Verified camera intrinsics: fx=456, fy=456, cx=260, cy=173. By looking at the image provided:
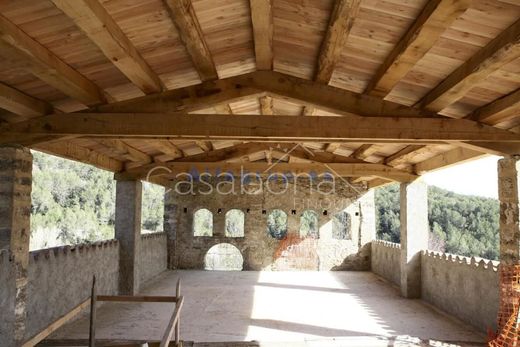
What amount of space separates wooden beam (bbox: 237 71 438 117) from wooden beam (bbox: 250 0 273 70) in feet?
0.58

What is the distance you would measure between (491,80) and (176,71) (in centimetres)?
320

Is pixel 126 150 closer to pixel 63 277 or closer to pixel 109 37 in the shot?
pixel 63 277

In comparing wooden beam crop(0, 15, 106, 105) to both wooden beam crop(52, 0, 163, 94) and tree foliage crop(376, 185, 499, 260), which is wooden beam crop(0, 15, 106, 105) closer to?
wooden beam crop(52, 0, 163, 94)

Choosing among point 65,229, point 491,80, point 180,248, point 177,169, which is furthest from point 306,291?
point 65,229

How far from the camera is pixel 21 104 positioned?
4.55 metres

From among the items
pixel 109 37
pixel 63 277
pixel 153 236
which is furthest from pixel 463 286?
pixel 153 236

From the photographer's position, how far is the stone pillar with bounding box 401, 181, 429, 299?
10.1 m

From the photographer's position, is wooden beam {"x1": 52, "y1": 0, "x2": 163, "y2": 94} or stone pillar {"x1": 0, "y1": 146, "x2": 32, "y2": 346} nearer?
wooden beam {"x1": 52, "y1": 0, "x2": 163, "y2": 94}

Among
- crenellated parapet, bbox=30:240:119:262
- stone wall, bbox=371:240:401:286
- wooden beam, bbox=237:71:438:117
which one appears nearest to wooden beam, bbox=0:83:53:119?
wooden beam, bbox=237:71:438:117

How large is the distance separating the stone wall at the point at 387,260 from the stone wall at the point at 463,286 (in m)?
1.96

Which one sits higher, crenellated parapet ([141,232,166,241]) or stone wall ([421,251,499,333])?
crenellated parapet ([141,232,166,241])

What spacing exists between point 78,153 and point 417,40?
557 centimetres

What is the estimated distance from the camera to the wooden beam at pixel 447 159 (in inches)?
273

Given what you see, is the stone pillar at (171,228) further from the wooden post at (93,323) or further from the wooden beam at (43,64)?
the wooden beam at (43,64)
